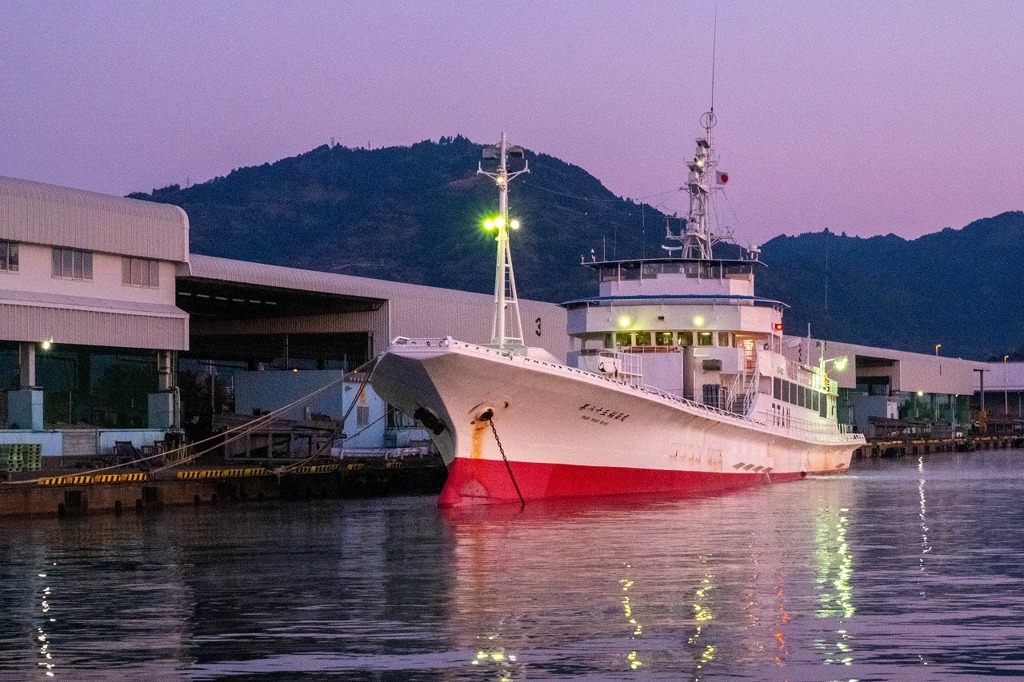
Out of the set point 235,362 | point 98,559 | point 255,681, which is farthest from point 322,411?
point 255,681

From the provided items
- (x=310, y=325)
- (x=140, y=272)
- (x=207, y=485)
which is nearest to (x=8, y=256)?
(x=140, y=272)

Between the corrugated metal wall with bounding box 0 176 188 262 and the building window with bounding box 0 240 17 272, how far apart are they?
1.26 feet

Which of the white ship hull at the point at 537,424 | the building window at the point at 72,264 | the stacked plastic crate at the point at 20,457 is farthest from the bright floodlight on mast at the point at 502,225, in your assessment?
the building window at the point at 72,264

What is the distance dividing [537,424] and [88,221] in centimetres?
2087

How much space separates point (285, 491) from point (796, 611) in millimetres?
30416

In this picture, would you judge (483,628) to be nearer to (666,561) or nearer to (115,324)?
(666,561)

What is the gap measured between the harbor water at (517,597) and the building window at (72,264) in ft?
52.2

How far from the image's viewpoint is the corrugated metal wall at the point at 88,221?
48500mm

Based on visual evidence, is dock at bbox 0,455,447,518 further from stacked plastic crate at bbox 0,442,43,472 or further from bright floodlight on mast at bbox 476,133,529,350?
bright floodlight on mast at bbox 476,133,529,350

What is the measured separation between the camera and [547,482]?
130 ft

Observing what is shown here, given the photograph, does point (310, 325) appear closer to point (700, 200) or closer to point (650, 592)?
point (700, 200)

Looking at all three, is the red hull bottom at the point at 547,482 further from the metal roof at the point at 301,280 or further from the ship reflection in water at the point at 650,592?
the metal roof at the point at 301,280

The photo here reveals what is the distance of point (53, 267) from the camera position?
50062 mm

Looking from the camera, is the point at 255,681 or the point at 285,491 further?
the point at 285,491
